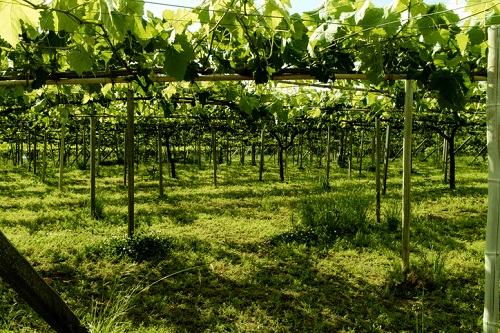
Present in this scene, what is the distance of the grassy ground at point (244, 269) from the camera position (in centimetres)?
367

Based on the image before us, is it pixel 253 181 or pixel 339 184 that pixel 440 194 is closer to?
pixel 339 184

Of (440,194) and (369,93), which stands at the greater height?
(369,93)

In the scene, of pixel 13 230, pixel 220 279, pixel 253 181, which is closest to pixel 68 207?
pixel 13 230

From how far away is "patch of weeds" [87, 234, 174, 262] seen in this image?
529cm

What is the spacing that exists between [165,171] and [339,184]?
29.9 ft

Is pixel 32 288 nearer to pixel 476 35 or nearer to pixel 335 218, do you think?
pixel 476 35

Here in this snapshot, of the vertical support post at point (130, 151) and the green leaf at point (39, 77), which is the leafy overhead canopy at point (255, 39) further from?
the vertical support post at point (130, 151)

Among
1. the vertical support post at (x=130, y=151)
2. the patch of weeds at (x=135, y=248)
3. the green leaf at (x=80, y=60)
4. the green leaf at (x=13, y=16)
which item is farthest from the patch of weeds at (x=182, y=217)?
the green leaf at (x=13, y=16)

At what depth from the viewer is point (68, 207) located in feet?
28.7

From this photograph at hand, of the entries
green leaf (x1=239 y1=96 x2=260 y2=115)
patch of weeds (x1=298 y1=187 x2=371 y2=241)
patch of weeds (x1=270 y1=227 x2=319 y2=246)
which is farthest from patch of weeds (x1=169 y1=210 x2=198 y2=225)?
green leaf (x1=239 y1=96 x2=260 y2=115)

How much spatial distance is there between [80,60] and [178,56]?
2.53ft

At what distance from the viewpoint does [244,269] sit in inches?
196

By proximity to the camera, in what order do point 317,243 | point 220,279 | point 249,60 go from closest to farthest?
point 249,60
point 220,279
point 317,243

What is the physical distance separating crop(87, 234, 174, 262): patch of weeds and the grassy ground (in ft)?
0.06
